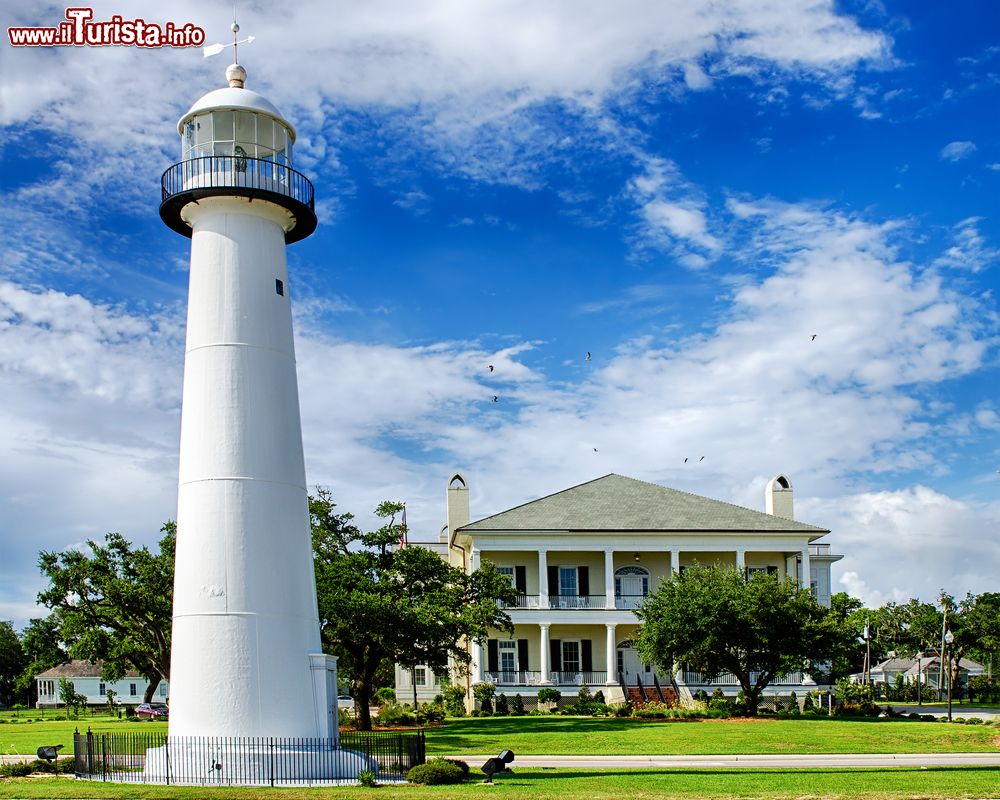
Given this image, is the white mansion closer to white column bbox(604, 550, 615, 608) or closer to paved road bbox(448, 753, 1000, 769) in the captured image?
white column bbox(604, 550, 615, 608)

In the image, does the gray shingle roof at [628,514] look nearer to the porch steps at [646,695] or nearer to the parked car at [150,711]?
the porch steps at [646,695]

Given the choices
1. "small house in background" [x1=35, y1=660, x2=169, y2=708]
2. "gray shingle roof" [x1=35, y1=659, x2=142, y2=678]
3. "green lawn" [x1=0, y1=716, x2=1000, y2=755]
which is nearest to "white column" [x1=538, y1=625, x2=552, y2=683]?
"green lawn" [x1=0, y1=716, x2=1000, y2=755]

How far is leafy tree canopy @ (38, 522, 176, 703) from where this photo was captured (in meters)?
36.6

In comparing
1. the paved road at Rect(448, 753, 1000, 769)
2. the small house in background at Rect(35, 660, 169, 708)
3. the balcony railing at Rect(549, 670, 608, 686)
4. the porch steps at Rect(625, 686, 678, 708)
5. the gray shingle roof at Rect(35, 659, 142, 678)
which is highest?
the paved road at Rect(448, 753, 1000, 769)

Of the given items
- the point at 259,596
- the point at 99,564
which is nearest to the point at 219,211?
the point at 259,596

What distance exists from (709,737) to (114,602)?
19203 millimetres

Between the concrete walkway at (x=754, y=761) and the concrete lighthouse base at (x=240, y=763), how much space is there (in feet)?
16.2

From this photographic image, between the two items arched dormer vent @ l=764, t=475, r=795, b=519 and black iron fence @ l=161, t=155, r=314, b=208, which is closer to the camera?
black iron fence @ l=161, t=155, r=314, b=208

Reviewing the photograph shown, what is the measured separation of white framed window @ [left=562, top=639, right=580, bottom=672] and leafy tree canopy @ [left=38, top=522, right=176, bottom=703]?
22651 millimetres

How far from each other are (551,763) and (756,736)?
9.58 metres

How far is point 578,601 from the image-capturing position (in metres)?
54.5

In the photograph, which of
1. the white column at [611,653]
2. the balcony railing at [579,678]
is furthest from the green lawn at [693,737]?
the white column at [611,653]

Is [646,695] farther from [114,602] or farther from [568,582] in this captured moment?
[114,602]

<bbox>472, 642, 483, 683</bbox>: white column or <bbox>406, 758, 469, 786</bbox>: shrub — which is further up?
<bbox>406, 758, 469, 786</bbox>: shrub
